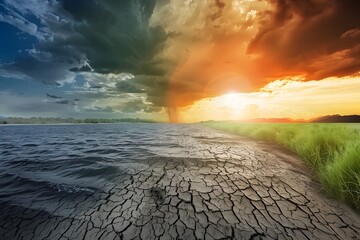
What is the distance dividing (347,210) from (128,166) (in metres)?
6.25

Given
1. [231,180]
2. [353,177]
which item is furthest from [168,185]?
[353,177]

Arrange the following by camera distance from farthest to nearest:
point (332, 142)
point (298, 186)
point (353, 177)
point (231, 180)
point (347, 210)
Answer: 1. point (332, 142)
2. point (231, 180)
3. point (298, 186)
4. point (353, 177)
5. point (347, 210)

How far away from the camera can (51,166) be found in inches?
308

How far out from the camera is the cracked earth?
10.5ft

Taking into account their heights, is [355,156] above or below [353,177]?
above

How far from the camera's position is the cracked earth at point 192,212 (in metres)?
3.21

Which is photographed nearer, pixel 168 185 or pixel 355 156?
pixel 355 156

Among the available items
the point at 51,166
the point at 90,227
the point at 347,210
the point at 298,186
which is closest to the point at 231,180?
the point at 298,186

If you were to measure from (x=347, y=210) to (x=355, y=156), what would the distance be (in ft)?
4.28

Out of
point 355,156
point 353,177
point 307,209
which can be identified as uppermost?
point 355,156

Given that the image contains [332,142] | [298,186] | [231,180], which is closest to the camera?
[298,186]

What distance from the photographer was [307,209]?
12.8ft

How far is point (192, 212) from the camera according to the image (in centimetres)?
381

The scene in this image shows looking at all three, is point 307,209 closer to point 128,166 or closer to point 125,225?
point 125,225
